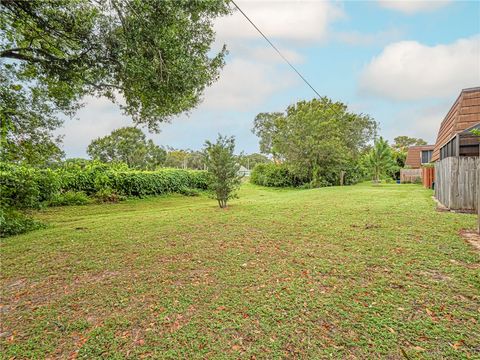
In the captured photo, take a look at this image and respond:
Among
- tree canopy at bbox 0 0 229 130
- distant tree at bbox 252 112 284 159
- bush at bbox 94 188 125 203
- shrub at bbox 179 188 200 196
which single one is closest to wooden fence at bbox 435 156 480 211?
tree canopy at bbox 0 0 229 130

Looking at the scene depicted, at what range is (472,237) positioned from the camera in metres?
4.76

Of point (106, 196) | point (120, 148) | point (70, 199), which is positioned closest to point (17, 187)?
point (70, 199)

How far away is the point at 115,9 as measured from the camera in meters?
4.88

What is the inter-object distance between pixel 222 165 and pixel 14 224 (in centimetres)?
629

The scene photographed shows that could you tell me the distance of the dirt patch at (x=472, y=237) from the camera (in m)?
4.34

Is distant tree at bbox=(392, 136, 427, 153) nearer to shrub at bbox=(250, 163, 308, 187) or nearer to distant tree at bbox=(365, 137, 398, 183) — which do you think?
distant tree at bbox=(365, 137, 398, 183)

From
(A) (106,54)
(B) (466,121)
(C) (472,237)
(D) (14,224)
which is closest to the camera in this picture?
(C) (472,237)

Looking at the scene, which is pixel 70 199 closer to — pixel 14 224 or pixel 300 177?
pixel 14 224

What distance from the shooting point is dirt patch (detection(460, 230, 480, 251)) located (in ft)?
14.2

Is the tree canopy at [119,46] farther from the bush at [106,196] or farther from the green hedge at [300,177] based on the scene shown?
the green hedge at [300,177]

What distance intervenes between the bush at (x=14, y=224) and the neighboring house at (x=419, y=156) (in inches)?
1289

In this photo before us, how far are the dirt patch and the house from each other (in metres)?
1.69

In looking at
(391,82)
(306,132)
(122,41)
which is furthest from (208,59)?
(306,132)

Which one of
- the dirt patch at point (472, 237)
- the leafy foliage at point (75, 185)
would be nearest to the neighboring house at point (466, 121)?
the dirt patch at point (472, 237)
